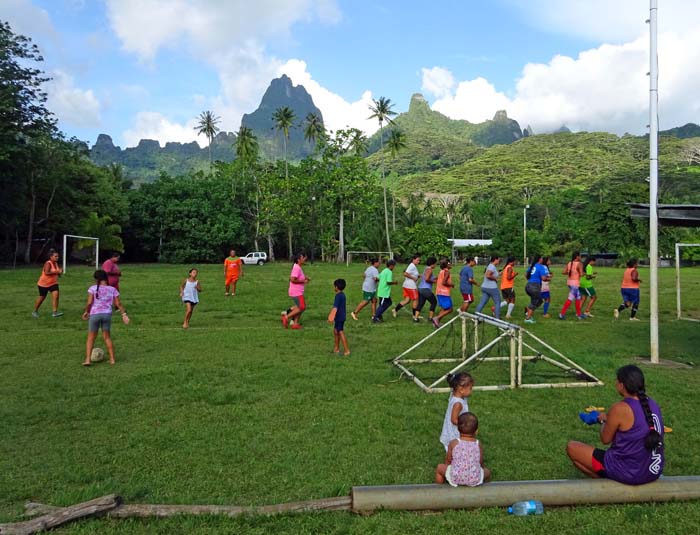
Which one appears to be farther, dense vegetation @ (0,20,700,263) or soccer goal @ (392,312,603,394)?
dense vegetation @ (0,20,700,263)

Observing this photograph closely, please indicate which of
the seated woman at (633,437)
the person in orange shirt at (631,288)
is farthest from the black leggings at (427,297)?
the seated woman at (633,437)

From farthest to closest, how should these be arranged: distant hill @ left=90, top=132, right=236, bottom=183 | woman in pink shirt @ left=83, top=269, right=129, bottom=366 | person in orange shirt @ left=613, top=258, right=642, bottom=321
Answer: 1. distant hill @ left=90, top=132, right=236, bottom=183
2. person in orange shirt @ left=613, top=258, right=642, bottom=321
3. woman in pink shirt @ left=83, top=269, right=129, bottom=366

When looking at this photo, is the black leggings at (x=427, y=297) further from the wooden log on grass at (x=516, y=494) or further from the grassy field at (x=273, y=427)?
the wooden log on grass at (x=516, y=494)

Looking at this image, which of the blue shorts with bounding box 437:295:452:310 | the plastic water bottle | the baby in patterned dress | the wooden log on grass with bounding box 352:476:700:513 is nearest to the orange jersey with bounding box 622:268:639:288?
the blue shorts with bounding box 437:295:452:310

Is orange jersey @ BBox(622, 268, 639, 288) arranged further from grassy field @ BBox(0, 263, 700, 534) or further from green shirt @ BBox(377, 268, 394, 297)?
green shirt @ BBox(377, 268, 394, 297)

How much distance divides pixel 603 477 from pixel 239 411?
4.07m

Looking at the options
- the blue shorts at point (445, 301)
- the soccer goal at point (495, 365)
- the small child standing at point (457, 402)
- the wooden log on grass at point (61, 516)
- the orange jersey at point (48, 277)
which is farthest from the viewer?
the orange jersey at point (48, 277)

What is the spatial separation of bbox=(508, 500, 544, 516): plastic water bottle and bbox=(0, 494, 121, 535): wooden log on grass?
292 centimetres

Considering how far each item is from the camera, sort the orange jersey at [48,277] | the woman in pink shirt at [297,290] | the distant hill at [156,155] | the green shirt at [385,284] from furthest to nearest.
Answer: the distant hill at [156,155] < the green shirt at [385,284] < the orange jersey at [48,277] < the woman in pink shirt at [297,290]

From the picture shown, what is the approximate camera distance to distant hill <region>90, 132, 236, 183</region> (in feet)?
527

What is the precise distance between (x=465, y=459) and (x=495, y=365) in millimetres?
5527

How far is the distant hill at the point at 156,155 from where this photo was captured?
527 feet

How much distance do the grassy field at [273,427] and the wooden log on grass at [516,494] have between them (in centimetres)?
9

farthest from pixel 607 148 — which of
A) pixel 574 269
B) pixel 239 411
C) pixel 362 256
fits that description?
pixel 239 411
